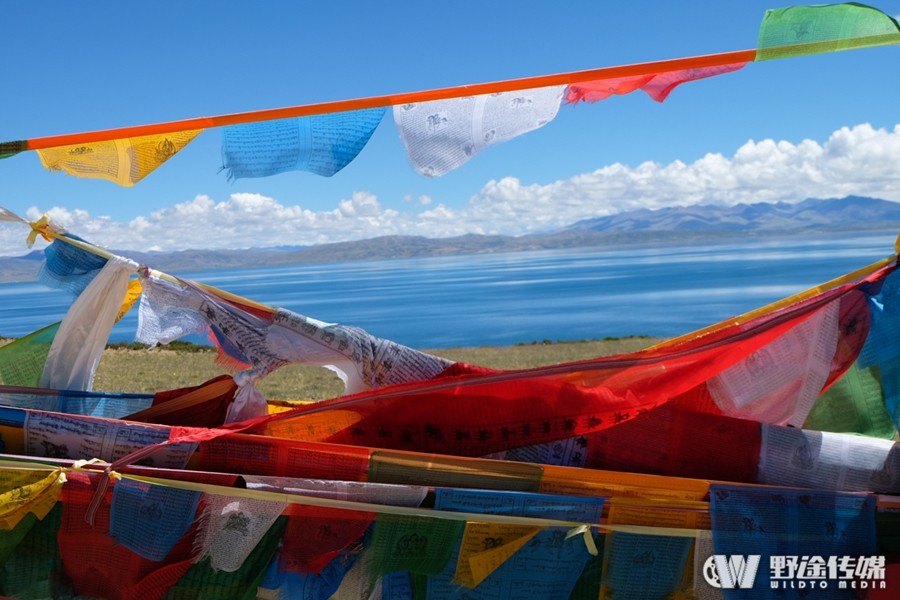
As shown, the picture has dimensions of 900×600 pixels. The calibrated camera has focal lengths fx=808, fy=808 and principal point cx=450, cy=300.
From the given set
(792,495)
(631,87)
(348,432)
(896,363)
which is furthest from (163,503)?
(896,363)

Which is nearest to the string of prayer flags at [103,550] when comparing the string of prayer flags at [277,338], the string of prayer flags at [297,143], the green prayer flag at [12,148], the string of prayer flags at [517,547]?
the string of prayer flags at [277,338]

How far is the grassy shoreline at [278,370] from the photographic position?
6.99 meters

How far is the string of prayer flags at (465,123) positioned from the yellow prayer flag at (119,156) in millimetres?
784

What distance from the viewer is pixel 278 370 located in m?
6.38

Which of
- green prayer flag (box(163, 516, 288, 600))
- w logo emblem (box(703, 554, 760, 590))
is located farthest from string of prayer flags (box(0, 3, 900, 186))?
w logo emblem (box(703, 554, 760, 590))

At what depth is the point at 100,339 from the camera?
2.78m

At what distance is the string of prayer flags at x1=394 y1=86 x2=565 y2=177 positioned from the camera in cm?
247

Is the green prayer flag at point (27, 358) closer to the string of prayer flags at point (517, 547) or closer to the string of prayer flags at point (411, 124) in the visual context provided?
the string of prayer flags at point (411, 124)

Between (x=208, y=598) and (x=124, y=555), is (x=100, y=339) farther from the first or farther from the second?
(x=208, y=598)

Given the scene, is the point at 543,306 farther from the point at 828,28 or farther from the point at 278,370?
the point at 828,28

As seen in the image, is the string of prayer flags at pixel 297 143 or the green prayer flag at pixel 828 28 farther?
the string of prayer flags at pixel 297 143

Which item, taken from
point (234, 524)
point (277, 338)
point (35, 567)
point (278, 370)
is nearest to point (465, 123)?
point (277, 338)

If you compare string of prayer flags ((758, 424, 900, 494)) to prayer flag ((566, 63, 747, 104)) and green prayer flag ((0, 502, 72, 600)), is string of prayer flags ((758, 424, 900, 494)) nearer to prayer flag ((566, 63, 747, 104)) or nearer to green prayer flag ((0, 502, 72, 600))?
prayer flag ((566, 63, 747, 104))

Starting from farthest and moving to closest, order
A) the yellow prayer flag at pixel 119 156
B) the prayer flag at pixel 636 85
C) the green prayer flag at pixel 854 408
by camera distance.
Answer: the yellow prayer flag at pixel 119 156 → the prayer flag at pixel 636 85 → the green prayer flag at pixel 854 408
